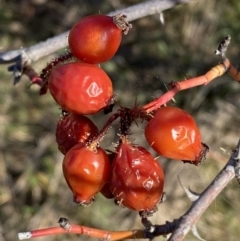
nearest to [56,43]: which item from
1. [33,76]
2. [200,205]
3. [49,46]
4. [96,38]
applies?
[49,46]

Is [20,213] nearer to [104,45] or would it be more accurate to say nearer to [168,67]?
[168,67]

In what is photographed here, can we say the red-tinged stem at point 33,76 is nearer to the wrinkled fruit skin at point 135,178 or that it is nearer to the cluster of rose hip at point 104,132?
the cluster of rose hip at point 104,132

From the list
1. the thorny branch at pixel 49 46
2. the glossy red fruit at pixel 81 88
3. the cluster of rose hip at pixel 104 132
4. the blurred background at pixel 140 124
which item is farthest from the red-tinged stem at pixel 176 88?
the blurred background at pixel 140 124

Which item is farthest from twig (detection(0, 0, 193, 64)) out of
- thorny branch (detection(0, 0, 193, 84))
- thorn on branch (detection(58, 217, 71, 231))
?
thorn on branch (detection(58, 217, 71, 231))

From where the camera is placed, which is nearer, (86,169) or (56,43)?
(86,169)

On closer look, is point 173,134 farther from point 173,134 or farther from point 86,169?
point 86,169

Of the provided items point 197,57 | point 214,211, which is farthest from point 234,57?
point 214,211
